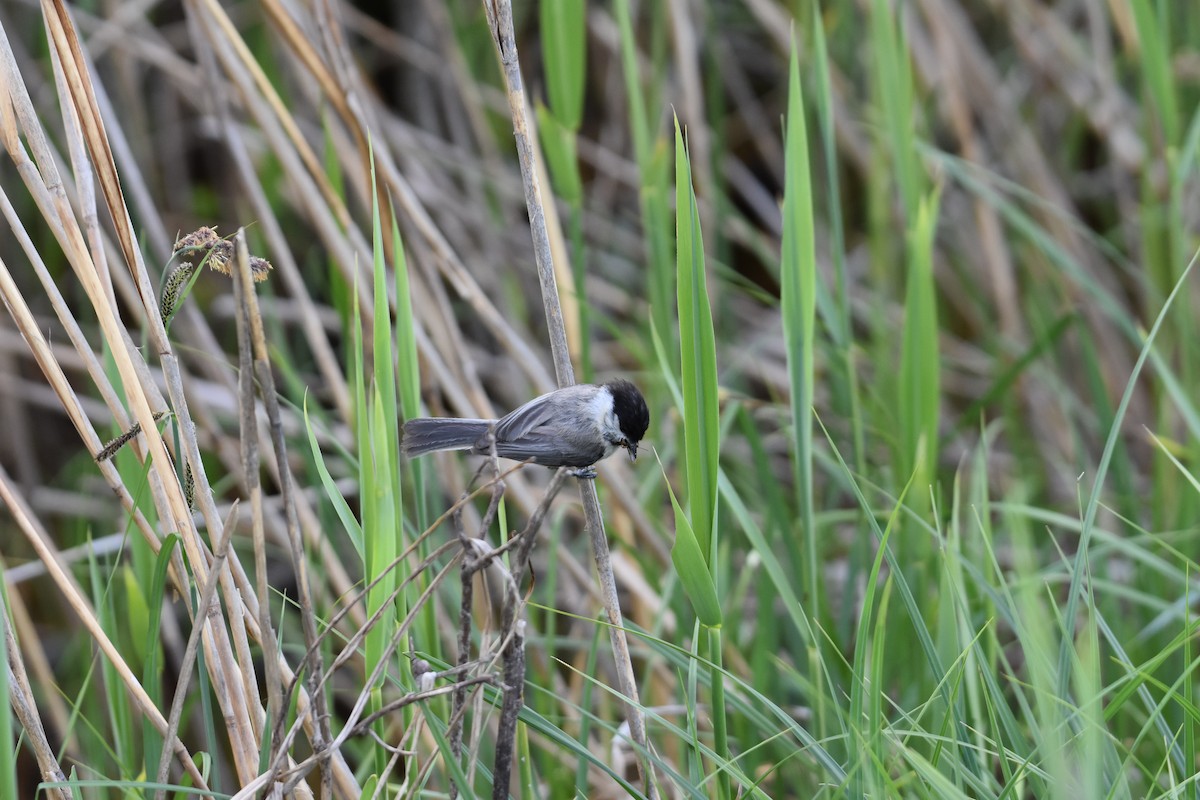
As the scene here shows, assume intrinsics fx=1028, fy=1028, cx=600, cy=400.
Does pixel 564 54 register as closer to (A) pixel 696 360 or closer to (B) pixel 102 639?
(A) pixel 696 360

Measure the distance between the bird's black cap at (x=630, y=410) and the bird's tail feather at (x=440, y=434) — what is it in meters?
0.17

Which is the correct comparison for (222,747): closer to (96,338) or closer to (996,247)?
(96,338)

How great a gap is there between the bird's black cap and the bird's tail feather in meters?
0.17

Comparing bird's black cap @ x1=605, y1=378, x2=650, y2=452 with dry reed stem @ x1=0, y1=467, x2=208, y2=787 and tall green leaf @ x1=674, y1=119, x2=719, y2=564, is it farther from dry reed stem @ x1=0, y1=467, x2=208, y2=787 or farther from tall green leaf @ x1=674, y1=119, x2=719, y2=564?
dry reed stem @ x1=0, y1=467, x2=208, y2=787

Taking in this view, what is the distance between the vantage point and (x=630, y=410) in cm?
131

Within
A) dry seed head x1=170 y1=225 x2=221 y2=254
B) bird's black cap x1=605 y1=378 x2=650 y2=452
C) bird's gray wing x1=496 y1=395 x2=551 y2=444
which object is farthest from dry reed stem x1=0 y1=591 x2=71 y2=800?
bird's black cap x1=605 y1=378 x2=650 y2=452

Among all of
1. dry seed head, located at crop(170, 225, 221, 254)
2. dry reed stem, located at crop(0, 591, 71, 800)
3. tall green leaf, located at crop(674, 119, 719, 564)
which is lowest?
dry reed stem, located at crop(0, 591, 71, 800)

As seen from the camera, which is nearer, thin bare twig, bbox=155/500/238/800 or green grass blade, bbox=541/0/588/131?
thin bare twig, bbox=155/500/238/800

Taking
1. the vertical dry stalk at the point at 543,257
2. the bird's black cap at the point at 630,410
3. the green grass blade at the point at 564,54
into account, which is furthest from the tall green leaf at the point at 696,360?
the green grass blade at the point at 564,54

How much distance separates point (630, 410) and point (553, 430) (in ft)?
0.38

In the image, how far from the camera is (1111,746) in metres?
1.05

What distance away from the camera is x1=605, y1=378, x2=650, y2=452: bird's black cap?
4.30 ft

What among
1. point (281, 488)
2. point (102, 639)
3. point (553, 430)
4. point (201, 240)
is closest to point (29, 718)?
point (102, 639)

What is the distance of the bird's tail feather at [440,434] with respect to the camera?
1.24 m
